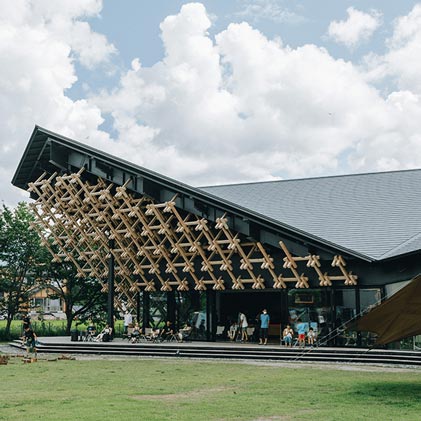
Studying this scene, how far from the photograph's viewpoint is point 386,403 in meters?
12.8

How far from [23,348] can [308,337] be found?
1342 centimetres

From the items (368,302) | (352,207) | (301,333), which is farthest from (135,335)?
(352,207)

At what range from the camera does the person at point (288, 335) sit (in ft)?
85.6

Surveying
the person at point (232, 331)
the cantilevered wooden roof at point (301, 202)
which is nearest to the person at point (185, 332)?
the person at point (232, 331)

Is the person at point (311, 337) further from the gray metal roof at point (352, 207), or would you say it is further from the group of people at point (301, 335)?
the gray metal roof at point (352, 207)

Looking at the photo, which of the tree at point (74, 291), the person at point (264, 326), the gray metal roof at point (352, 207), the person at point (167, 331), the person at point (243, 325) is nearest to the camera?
the gray metal roof at point (352, 207)

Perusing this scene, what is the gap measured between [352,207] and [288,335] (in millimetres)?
6455

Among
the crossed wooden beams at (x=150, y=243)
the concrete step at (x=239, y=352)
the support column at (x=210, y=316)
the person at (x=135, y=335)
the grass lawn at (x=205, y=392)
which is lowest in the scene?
the grass lawn at (x=205, y=392)

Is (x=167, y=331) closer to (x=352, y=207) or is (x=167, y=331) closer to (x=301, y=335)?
(x=301, y=335)

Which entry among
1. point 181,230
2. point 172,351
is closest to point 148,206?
point 181,230

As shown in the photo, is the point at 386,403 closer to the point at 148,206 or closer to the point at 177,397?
the point at 177,397

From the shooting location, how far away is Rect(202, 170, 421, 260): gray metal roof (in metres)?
25.1

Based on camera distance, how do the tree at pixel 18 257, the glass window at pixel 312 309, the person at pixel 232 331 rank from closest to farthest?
1. the glass window at pixel 312 309
2. the person at pixel 232 331
3. the tree at pixel 18 257

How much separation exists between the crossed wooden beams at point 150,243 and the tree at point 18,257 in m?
3.70
